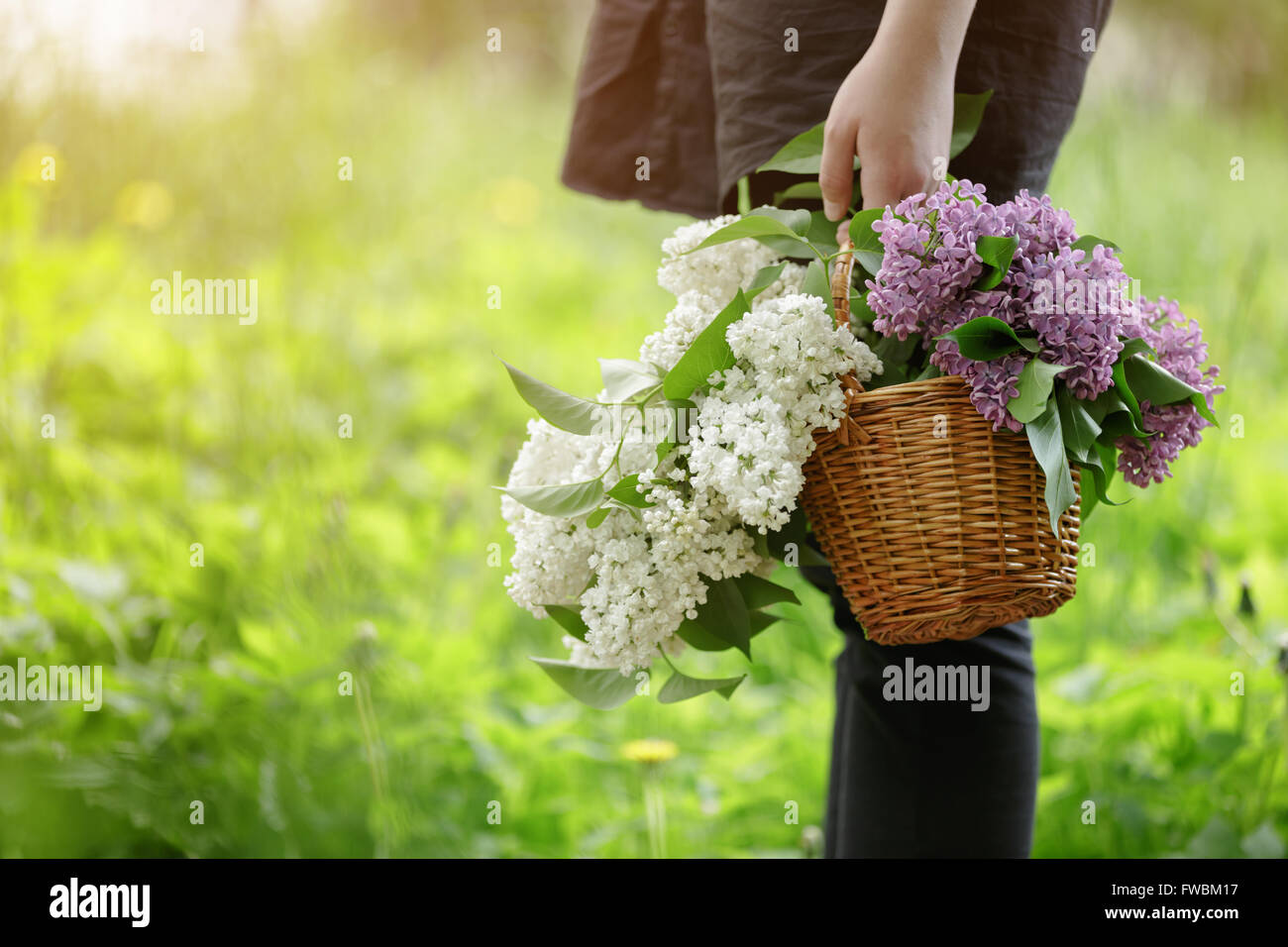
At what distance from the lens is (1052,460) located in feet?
2.24

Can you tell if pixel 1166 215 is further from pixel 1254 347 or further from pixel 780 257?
pixel 780 257

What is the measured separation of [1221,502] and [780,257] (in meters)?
1.52

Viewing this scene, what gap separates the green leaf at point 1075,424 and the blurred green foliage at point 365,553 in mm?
325

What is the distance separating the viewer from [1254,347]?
2.46m

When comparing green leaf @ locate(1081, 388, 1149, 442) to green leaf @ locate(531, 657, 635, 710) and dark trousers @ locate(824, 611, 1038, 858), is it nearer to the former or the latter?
dark trousers @ locate(824, 611, 1038, 858)

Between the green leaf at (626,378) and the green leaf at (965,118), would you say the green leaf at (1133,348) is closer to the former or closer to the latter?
the green leaf at (965,118)

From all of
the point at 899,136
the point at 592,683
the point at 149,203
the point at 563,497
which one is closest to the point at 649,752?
the point at 592,683

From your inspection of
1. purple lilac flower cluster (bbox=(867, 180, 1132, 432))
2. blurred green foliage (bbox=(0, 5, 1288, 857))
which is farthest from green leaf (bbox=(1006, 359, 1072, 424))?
blurred green foliage (bbox=(0, 5, 1288, 857))

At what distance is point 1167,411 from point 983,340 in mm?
185

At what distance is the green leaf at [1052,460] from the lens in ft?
2.24

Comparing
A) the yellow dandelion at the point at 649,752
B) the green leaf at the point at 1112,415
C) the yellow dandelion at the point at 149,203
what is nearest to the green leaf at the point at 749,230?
the green leaf at the point at 1112,415

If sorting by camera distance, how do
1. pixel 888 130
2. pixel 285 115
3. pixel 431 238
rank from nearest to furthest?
1. pixel 888 130
2. pixel 285 115
3. pixel 431 238

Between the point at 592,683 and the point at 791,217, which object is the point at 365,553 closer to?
the point at 592,683
